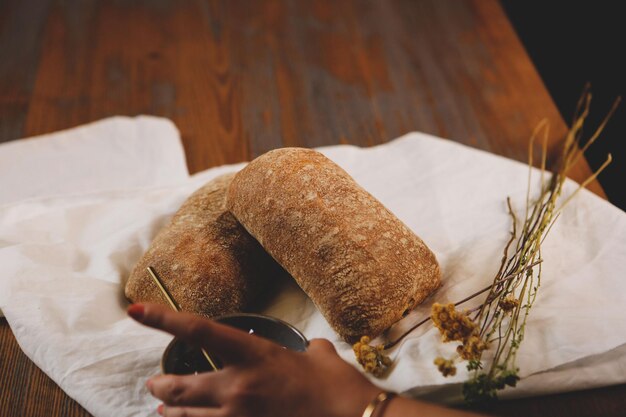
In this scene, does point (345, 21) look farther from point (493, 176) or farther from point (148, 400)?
point (148, 400)

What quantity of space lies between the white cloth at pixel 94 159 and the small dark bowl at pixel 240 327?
1.68ft

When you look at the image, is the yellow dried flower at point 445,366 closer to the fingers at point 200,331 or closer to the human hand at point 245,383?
the human hand at point 245,383

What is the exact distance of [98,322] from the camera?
87cm

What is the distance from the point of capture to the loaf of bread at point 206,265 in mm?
855

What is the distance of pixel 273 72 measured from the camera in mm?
1537

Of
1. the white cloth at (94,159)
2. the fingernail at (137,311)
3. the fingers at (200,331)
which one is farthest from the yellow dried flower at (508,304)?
the white cloth at (94,159)

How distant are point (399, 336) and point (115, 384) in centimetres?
39

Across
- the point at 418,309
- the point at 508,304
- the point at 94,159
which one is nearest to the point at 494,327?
the point at 508,304

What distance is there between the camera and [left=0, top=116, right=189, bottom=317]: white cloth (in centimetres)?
121

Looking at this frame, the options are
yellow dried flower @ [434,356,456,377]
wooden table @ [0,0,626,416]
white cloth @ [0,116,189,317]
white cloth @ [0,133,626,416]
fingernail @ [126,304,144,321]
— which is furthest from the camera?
wooden table @ [0,0,626,416]

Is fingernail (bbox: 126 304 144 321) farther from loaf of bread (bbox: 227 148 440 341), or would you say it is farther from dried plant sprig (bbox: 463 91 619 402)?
dried plant sprig (bbox: 463 91 619 402)

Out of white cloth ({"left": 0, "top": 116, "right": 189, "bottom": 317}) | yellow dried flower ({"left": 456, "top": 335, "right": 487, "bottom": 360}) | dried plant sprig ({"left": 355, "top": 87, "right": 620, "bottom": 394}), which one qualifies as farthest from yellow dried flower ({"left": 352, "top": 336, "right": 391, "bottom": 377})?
white cloth ({"left": 0, "top": 116, "right": 189, "bottom": 317})

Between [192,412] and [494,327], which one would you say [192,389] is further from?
[494,327]

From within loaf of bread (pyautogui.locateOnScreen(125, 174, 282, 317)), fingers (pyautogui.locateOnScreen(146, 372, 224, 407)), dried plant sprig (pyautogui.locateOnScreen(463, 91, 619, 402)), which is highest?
dried plant sprig (pyautogui.locateOnScreen(463, 91, 619, 402))
